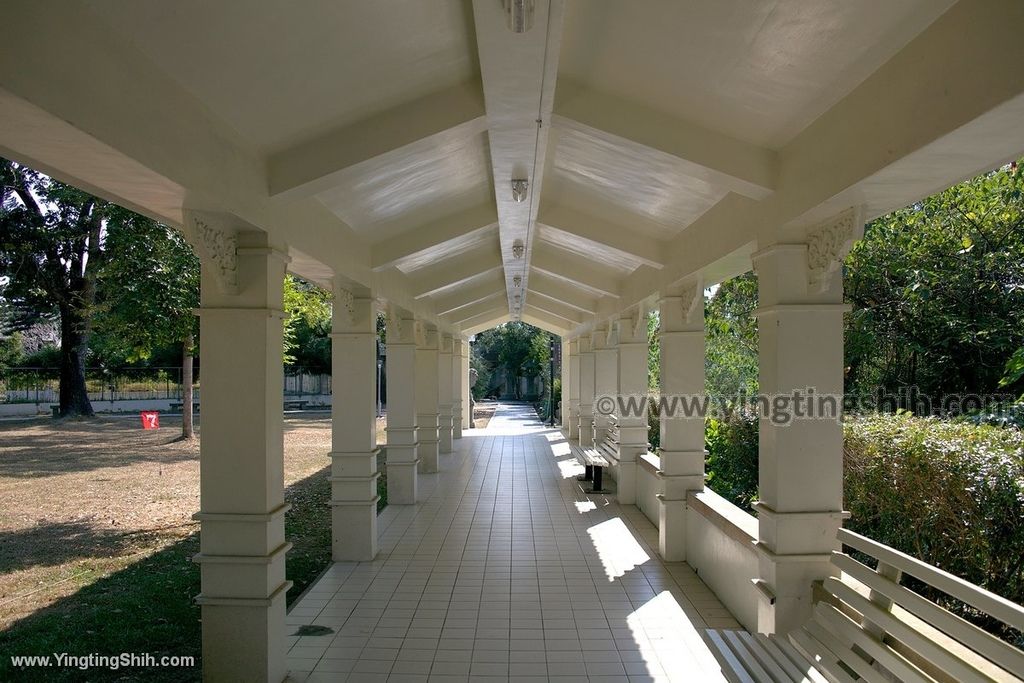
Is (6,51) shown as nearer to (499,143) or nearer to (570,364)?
(499,143)

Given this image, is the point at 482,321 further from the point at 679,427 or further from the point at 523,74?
the point at 523,74

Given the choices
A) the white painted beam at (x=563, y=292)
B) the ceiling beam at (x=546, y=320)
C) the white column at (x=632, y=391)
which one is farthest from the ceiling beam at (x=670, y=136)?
the ceiling beam at (x=546, y=320)

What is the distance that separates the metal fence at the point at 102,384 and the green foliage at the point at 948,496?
26.6m

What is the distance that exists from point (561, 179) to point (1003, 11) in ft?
12.2

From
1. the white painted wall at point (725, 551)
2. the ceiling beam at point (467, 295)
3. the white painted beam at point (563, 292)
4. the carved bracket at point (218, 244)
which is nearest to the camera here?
the carved bracket at point (218, 244)

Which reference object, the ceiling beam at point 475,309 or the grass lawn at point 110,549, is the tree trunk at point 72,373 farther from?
the ceiling beam at point 475,309

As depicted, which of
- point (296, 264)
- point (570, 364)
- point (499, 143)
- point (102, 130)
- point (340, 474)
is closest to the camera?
point (102, 130)

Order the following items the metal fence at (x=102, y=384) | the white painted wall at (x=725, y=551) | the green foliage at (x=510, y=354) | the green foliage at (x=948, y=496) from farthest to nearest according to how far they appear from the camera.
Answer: the green foliage at (x=510, y=354) < the metal fence at (x=102, y=384) < the white painted wall at (x=725, y=551) < the green foliage at (x=948, y=496)

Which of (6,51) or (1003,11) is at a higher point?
(1003,11)

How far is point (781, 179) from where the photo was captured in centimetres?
364

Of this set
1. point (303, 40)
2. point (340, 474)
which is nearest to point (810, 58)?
point (303, 40)

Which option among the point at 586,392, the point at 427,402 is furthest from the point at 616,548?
the point at 586,392

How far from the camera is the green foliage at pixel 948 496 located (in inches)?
163

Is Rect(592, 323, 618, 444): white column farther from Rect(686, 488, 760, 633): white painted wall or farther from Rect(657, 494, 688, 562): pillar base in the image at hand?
Rect(686, 488, 760, 633): white painted wall
